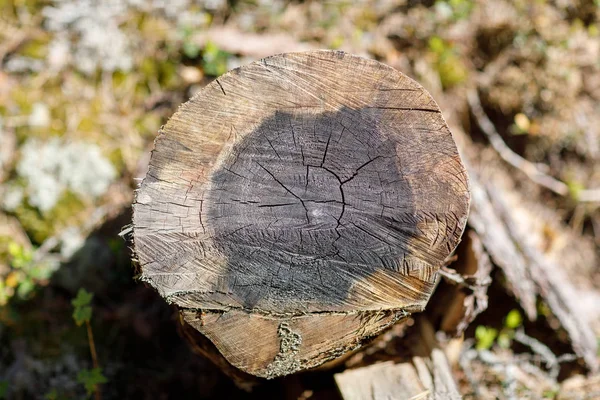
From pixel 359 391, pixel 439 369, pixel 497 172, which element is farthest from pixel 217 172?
pixel 497 172

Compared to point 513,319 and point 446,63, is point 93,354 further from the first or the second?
point 446,63

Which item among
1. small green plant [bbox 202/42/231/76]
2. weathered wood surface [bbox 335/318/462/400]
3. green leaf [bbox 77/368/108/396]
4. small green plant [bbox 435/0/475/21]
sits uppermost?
small green plant [bbox 435/0/475/21]

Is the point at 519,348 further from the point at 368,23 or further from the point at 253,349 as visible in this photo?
the point at 368,23

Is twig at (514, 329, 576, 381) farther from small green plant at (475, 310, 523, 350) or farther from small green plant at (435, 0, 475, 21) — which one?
small green plant at (435, 0, 475, 21)

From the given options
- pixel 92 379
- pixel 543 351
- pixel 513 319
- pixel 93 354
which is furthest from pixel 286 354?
pixel 543 351

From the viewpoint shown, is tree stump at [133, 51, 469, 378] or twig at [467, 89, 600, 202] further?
twig at [467, 89, 600, 202]

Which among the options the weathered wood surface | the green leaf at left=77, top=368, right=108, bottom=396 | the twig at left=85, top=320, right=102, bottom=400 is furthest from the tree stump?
the twig at left=85, top=320, right=102, bottom=400
